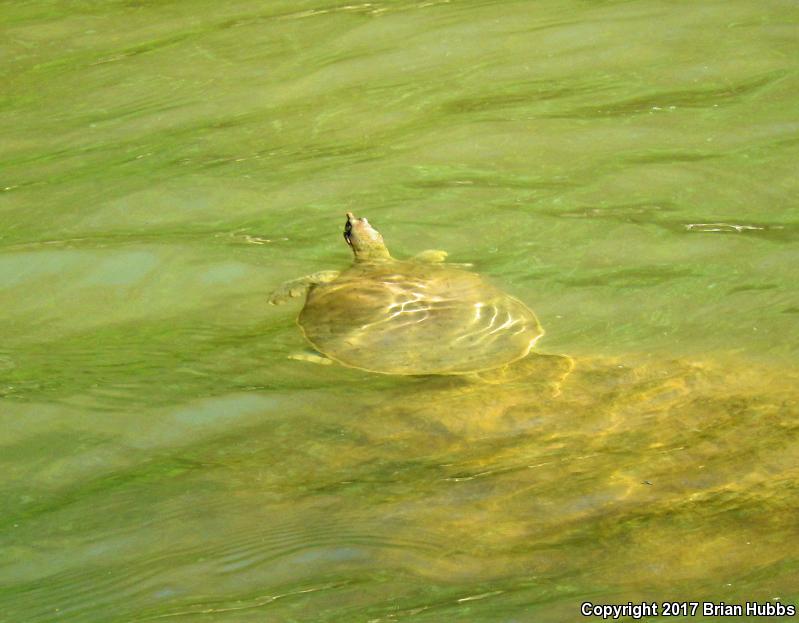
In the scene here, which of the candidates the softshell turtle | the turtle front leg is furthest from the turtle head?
the turtle front leg

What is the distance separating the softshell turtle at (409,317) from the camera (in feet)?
14.8

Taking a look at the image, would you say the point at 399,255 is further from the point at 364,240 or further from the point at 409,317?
the point at 409,317

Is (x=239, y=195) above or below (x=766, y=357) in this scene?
above

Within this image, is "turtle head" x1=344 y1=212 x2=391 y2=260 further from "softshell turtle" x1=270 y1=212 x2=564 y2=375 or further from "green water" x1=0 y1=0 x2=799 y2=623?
"green water" x1=0 y1=0 x2=799 y2=623

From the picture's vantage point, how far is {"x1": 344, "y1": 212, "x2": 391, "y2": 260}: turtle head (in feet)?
16.9

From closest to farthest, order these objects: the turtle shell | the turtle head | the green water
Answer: the green water
the turtle shell
the turtle head

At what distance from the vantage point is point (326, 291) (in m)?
5.09

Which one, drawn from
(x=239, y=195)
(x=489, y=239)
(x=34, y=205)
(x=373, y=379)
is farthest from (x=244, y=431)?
(x=34, y=205)

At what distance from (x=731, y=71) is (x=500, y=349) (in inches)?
129

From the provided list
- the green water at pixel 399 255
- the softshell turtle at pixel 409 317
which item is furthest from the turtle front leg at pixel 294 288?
the green water at pixel 399 255

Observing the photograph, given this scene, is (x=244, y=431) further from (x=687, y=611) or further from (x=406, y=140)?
(x=406, y=140)

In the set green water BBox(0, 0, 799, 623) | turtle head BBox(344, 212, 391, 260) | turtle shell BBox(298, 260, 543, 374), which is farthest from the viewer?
turtle head BBox(344, 212, 391, 260)

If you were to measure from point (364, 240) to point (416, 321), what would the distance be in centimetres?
73

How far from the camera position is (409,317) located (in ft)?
15.5
